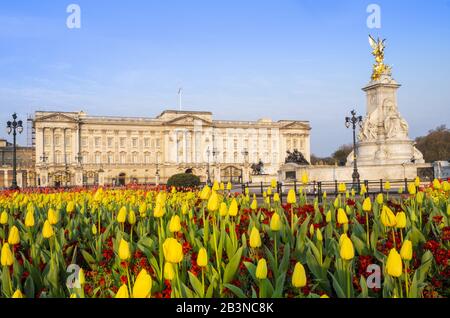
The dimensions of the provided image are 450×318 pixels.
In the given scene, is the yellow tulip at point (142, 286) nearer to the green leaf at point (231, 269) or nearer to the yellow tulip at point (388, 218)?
the green leaf at point (231, 269)

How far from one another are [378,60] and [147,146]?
222 ft

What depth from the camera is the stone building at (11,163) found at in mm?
82688

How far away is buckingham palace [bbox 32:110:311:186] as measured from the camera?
86.6m

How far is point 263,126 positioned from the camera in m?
104

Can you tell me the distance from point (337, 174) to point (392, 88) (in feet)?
24.5

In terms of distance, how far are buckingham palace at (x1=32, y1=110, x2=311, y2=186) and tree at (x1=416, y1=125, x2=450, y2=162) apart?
94.5 ft

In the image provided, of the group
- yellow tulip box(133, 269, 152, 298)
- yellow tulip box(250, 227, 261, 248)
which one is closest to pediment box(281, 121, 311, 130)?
yellow tulip box(250, 227, 261, 248)

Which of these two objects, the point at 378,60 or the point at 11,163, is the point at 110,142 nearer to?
→ the point at 11,163

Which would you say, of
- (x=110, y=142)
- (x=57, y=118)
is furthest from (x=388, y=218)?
(x=110, y=142)

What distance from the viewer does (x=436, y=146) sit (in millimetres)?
80250

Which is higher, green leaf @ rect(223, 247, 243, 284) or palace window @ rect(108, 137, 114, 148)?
palace window @ rect(108, 137, 114, 148)

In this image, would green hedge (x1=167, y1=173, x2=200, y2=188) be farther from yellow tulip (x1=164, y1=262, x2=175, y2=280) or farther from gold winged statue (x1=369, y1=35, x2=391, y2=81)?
yellow tulip (x1=164, y1=262, x2=175, y2=280)
